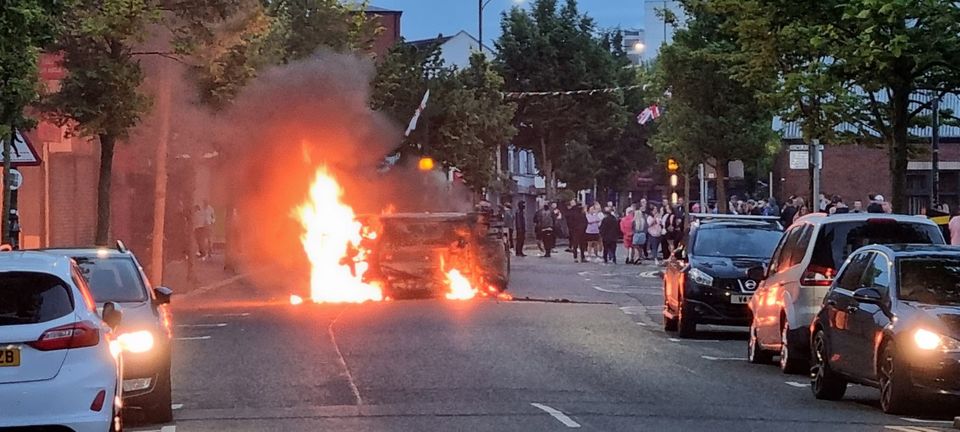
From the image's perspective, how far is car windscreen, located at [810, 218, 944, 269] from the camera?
51.6 ft

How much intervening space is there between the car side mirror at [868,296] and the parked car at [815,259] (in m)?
2.29

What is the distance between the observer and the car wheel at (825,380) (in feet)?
45.0

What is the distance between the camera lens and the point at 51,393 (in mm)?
9391

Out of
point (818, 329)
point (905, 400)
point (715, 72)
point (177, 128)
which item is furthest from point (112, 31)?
point (715, 72)

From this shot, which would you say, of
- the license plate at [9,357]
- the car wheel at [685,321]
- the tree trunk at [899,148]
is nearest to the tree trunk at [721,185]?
the tree trunk at [899,148]

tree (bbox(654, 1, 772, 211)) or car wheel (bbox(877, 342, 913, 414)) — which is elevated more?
tree (bbox(654, 1, 772, 211))

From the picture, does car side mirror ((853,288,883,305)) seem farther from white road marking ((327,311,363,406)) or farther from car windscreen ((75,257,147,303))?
car windscreen ((75,257,147,303))

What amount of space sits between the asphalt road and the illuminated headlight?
24.8 inches

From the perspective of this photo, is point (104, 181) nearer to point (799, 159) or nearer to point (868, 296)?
point (799, 159)

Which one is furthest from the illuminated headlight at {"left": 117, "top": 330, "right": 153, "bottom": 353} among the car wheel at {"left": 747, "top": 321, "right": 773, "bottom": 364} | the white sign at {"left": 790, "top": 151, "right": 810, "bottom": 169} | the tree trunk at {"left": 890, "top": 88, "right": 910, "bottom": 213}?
the white sign at {"left": 790, "top": 151, "right": 810, "bottom": 169}

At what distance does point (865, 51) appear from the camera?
693 inches

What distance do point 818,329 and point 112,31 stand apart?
1387 centimetres

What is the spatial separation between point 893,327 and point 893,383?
0.44m

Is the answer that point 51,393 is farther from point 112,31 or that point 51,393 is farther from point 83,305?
point 112,31
